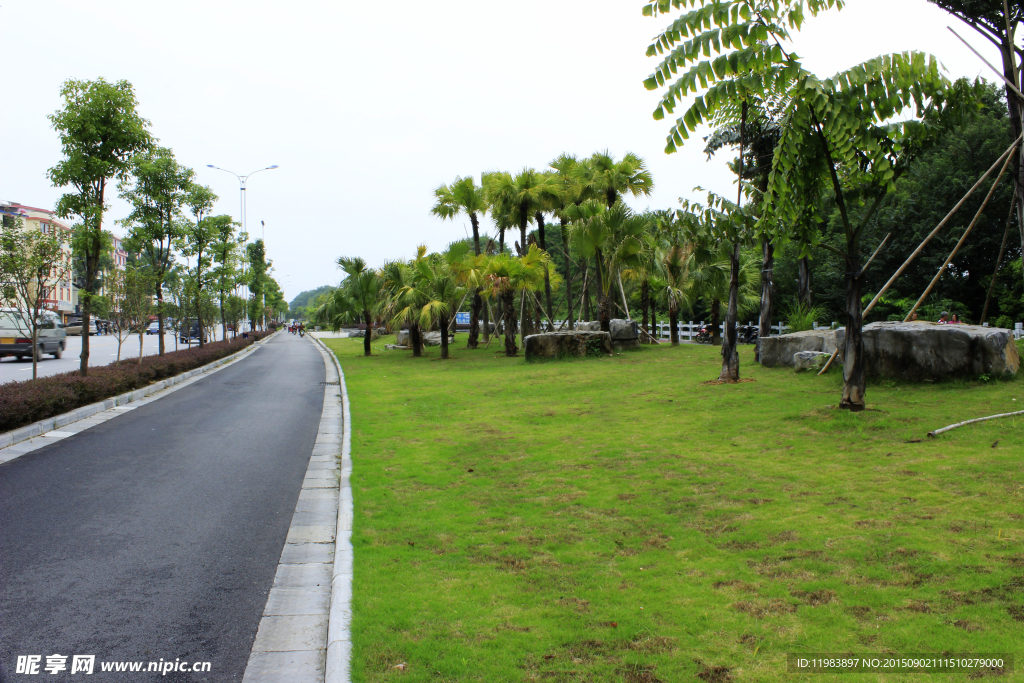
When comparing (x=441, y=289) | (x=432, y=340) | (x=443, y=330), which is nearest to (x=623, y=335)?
(x=443, y=330)

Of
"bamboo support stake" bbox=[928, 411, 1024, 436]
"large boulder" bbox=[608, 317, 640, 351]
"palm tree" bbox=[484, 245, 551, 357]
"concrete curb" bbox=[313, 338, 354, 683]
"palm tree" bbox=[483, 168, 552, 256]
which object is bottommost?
"concrete curb" bbox=[313, 338, 354, 683]

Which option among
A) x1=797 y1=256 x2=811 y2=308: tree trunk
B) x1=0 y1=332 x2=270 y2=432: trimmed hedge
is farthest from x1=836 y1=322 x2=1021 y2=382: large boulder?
x1=797 y1=256 x2=811 y2=308: tree trunk

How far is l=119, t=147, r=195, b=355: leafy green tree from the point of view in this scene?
2153 centimetres

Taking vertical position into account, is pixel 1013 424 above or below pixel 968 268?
below

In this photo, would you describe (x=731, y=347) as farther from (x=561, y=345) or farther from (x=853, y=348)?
(x=561, y=345)

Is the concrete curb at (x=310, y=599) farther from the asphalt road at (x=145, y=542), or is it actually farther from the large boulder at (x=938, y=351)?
the large boulder at (x=938, y=351)

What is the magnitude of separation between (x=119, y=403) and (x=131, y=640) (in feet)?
39.5

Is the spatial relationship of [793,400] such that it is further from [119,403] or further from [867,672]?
[119,403]

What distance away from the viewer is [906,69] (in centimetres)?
780

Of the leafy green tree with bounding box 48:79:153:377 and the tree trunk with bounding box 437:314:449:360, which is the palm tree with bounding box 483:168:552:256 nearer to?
the tree trunk with bounding box 437:314:449:360

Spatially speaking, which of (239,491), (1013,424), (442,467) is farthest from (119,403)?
(1013,424)

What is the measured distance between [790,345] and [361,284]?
20813 mm

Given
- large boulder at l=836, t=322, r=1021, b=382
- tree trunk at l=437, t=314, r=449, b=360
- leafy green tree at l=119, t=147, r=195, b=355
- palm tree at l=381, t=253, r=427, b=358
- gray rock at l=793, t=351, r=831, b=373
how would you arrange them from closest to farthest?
large boulder at l=836, t=322, r=1021, b=382 → gray rock at l=793, t=351, r=831, b=373 → leafy green tree at l=119, t=147, r=195, b=355 → tree trunk at l=437, t=314, r=449, b=360 → palm tree at l=381, t=253, r=427, b=358

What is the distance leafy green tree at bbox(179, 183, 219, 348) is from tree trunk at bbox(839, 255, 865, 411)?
2147cm
